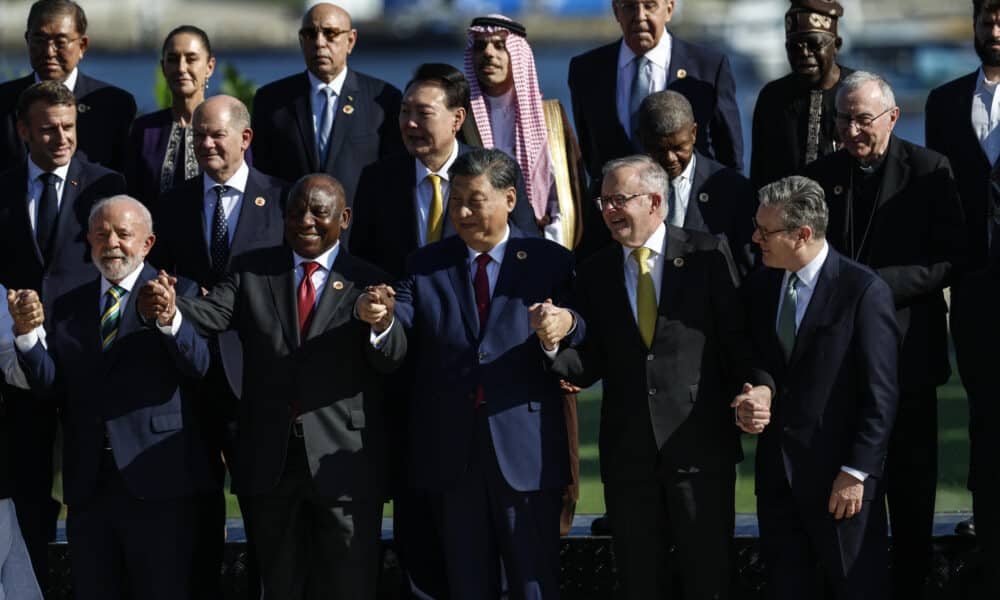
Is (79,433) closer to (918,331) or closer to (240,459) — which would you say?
(240,459)

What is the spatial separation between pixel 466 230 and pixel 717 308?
91 cm

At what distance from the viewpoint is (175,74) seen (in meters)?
6.66

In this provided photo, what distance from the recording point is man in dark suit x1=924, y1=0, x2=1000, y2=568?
216 inches

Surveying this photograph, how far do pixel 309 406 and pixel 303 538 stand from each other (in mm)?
498

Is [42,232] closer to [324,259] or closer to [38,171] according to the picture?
[38,171]

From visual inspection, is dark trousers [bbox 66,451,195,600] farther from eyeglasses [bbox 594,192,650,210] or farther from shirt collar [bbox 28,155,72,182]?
eyeglasses [bbox 594,192,650,210]

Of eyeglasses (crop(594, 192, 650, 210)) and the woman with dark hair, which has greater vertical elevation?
the woman with dark hair

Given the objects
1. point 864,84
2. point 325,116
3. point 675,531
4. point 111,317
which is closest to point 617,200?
point 864,84

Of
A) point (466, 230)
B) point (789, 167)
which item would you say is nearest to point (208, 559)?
point (466, 230)

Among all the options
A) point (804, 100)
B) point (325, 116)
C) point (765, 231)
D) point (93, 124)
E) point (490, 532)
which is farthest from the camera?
point (93, 124)

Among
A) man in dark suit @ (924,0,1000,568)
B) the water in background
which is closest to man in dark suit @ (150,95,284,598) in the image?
man in dark suit @ (924,0,1000,568)

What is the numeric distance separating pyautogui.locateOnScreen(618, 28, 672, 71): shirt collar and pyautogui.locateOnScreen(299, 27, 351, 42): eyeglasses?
1.19 metres

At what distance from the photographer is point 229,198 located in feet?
19.9

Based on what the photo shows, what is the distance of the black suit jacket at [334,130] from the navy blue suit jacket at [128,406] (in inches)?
41.7
